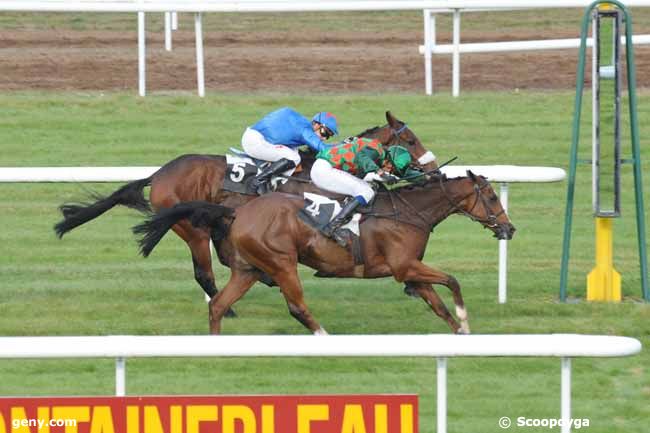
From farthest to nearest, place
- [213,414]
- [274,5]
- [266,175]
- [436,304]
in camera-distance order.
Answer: [274,5] → [266,175] → [436,304] → [213,414]

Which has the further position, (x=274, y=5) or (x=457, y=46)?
(x=457, y=46)

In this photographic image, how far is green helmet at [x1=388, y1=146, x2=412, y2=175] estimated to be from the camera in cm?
857

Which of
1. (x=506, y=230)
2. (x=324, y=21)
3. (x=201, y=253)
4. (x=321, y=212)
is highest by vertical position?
(x=324, y=21)

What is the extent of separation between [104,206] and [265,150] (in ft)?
3.15

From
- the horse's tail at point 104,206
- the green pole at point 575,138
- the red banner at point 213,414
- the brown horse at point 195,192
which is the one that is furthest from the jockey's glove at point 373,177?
the red banner at point 213,414

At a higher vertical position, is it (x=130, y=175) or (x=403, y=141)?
(x=403, y=141)

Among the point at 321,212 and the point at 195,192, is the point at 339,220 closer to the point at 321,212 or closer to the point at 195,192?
the point at 321,212

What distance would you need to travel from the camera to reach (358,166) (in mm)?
8578

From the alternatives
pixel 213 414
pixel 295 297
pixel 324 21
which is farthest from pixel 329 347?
pixel 324 21

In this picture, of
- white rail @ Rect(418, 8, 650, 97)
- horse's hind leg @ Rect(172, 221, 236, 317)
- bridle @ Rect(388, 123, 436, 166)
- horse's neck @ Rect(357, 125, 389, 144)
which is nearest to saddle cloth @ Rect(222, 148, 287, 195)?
horse's hind leg @ Rect(172, 221, 236, 317)

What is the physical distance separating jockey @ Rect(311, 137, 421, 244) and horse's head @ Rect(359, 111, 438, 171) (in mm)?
570

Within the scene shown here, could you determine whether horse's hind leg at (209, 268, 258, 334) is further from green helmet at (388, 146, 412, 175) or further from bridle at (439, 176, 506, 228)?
bridle at (439, 176, 506, 228)

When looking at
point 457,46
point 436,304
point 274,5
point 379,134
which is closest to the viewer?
point 436,304

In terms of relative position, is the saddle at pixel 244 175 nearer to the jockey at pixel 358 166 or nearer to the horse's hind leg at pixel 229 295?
the jockey at pixel 358 166
